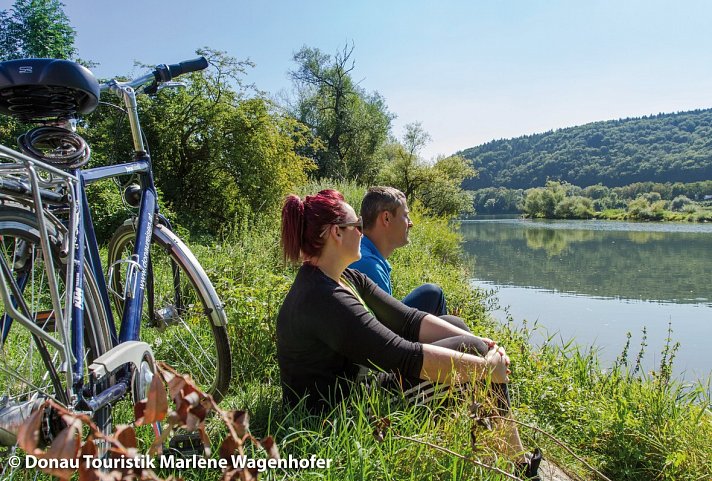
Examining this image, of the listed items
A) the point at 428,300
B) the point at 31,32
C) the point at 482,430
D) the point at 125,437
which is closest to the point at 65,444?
the point at 125,437

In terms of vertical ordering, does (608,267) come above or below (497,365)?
below

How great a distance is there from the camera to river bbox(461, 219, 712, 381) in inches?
273

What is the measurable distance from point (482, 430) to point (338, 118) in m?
28.8

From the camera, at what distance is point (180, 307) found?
2402 mm

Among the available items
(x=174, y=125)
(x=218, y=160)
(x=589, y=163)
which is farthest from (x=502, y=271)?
(x=589, y=163)

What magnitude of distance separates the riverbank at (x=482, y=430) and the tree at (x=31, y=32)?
66.4 ft

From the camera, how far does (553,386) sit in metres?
3.25

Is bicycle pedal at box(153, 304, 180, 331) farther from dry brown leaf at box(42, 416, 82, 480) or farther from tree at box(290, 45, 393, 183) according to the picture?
tree at box(290, 45, 393, 183)

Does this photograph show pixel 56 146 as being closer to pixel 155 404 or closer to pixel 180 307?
pixel 180 307

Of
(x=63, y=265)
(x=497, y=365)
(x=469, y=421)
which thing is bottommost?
(x=469, y=421)

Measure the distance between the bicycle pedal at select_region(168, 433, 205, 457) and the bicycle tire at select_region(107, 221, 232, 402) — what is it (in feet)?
1.97

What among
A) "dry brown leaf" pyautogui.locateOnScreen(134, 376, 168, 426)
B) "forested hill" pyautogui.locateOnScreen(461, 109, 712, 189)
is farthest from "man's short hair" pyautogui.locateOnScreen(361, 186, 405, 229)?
"forested hill" pyautogui.locateOnScreen(461, 109, 712, 189)

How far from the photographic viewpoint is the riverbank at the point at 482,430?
61.2 inches

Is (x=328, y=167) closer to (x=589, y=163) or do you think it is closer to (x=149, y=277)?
(x=149, y=277)
